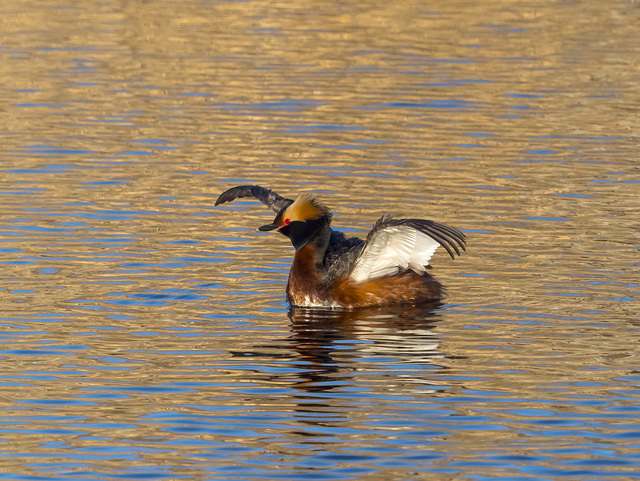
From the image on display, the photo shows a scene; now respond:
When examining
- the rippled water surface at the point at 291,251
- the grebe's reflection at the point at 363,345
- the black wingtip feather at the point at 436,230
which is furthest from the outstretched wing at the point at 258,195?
the black wingtip feather at the point at 436,230

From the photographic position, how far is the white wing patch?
12211 millimetres

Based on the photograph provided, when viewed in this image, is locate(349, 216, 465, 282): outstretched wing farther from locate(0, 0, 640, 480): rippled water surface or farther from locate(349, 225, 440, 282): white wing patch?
locate(0, 0, 640, 480): rippled water surface

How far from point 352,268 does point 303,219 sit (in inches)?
28.0

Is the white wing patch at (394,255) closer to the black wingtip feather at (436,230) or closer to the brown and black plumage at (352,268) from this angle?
the brown and black plumage at (352,268)

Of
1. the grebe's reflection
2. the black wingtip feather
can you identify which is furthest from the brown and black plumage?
the black wingtip feather

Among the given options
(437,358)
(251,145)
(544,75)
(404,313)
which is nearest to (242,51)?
(544,75)

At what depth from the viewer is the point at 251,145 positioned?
1970 cm

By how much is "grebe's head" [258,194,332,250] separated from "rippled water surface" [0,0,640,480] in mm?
711

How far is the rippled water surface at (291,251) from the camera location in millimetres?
8547

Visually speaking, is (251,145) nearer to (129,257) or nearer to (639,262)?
(129,257)

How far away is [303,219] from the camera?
41.4 ft

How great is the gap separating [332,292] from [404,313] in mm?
800

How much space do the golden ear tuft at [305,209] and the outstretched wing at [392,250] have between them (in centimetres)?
66

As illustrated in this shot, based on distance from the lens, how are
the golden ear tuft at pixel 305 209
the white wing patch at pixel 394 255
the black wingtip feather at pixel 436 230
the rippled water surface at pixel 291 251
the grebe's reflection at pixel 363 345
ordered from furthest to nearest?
the golden ear tuft at pixel 305 209
the white wing patch at pixel 394 255
the black wingtip feather at pixel 436 230
the grebe's reflection at pixel 363 345
the rippled water surface at pixel 291 251
